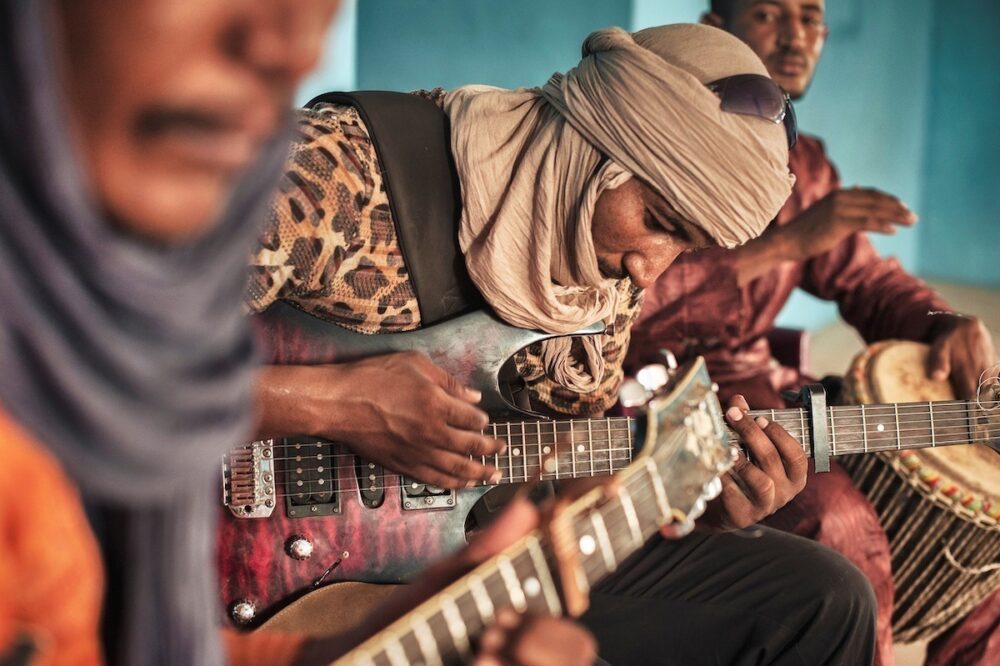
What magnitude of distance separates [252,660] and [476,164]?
0.82m

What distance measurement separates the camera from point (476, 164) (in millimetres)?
1543

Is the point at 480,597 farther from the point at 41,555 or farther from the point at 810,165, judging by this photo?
the point at 810,165

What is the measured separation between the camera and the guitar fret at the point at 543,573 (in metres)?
0.95

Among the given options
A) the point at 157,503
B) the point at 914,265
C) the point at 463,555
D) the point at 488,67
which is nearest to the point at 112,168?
the point at 157,503

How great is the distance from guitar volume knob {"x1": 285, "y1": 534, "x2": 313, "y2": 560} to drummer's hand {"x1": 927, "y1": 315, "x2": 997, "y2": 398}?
134cm

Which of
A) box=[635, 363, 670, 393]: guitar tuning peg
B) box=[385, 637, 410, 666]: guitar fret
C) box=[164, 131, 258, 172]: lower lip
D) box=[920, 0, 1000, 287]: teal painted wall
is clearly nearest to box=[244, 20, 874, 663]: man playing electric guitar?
box=[635, 363, 670, 393]: guitar tuning peg

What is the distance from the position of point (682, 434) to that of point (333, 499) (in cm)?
62

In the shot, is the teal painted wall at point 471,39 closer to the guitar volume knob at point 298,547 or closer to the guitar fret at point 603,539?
the guitar volume knob at point 298,547

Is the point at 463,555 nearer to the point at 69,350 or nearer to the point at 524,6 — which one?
the point at 69,350

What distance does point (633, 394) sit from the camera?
3.84 ft

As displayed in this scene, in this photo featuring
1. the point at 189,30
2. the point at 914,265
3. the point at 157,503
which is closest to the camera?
the point at 189,30

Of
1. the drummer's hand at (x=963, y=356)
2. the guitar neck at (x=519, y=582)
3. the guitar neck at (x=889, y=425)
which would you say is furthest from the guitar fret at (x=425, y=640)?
the drummer's hand at (x=963, y=356)

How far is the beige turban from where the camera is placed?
1492 mm

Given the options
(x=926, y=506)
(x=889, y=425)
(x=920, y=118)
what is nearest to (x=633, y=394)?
(x=889, y=425)
